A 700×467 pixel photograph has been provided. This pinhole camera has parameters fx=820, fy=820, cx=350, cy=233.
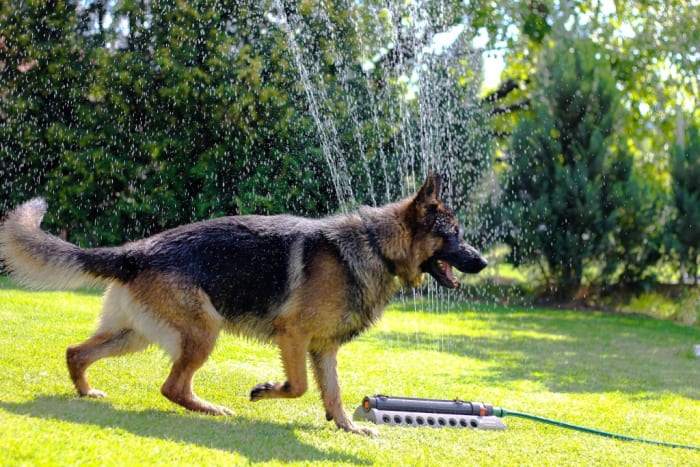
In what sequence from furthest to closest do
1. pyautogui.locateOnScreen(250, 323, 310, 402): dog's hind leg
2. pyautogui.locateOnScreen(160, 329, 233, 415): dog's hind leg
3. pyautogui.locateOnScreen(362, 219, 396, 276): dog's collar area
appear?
pyautogui.locateOnScreen(362, 219, 396, 276): dog's collar area
pyautogui.locateOnScreen(250, 323, 310, 402): dog's hind leg
pyautogui.locateOnScreen(160, 329, 233, 415): dog's hind leg

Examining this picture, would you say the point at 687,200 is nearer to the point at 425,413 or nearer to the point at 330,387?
the point at 425,413

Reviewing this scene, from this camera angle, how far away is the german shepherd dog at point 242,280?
474cm

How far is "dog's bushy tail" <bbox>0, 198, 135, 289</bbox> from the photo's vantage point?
15.5ft

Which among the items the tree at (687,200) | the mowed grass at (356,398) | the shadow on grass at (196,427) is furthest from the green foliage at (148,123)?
the shadow on grass at (196,427)

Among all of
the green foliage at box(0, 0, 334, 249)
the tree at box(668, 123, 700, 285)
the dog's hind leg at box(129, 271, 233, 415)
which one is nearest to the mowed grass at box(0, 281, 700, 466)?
the dog's hind leg at box(129, 271, 233, 415)

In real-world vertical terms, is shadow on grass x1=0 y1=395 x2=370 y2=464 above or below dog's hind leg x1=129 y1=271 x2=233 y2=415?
below

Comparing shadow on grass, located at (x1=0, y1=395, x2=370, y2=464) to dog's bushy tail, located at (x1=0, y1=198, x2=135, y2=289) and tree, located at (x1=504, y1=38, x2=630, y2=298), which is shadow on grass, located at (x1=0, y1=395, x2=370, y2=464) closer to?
dog's bushy tail, located at (x1=0, y1=198, x2=135, y2=289)

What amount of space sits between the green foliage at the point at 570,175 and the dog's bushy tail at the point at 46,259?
11098 mm

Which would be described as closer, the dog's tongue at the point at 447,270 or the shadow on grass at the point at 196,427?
the shadow on grass at the point at 196,427

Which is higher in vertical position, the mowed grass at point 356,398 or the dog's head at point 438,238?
the dog's head at point 438,238

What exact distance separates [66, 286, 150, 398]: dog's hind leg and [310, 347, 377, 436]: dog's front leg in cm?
104

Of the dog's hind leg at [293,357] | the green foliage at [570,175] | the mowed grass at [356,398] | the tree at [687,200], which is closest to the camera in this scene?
the mowed grass at [356,398]

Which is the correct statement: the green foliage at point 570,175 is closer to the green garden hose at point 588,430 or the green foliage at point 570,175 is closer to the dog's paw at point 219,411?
the green garden hose at point 588,430

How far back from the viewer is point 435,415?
5051mm
